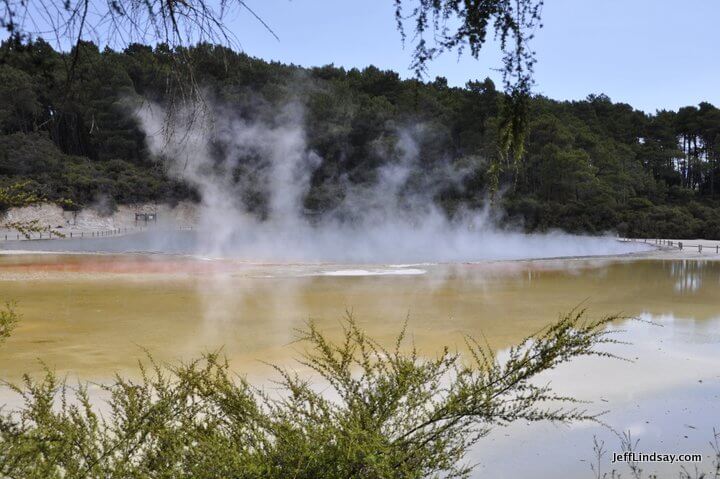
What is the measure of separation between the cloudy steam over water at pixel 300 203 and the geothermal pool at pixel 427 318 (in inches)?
610

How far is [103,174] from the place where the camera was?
50.3 metres

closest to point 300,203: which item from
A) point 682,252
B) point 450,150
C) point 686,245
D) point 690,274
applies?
point 450,150

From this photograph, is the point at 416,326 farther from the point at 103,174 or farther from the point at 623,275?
the point at 103,174

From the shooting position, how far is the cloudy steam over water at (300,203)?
138ft

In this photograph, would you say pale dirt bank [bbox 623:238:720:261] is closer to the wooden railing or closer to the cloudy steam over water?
the wooden railing

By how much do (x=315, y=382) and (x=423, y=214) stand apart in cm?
4335

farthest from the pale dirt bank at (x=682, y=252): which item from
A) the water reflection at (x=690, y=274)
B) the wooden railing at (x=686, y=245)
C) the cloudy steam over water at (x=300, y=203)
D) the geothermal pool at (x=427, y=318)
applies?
the geothermal pool at (x=427, y=318)

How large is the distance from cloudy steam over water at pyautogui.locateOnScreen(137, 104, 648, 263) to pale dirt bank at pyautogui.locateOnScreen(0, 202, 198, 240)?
1923 millimetres

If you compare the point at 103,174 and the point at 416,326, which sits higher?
the point at 103,174

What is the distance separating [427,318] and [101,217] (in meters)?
41.2

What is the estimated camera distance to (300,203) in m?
53.7

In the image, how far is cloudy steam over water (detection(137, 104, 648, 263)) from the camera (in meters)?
42.1

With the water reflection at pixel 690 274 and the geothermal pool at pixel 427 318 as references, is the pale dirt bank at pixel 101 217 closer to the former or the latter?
the geothermal pool at pixel 427 318

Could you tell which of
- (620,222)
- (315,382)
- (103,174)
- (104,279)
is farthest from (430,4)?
(103,174)
